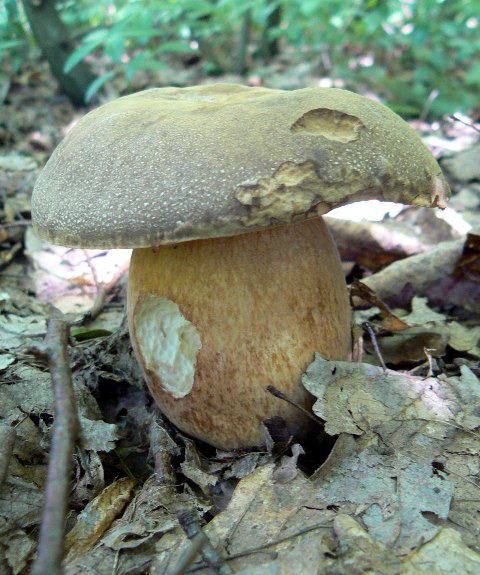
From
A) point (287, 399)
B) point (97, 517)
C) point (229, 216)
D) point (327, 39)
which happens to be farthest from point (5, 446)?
point (327, 39)

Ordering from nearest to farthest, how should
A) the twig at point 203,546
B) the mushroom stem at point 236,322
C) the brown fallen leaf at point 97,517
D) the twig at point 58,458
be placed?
the twig at point 58,458
the twig at point 203,546
the brown fallen leaf at point 97,517
the mushroom stem at point 236,322

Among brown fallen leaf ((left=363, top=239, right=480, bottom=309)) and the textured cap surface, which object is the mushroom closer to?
the textured cap surface

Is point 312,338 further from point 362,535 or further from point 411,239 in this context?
point 411,239

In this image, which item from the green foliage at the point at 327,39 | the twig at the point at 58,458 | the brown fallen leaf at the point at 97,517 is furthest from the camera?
the green foliage at the point at 327,39

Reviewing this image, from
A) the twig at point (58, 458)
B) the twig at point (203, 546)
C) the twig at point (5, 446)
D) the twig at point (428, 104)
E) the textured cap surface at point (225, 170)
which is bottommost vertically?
the twig at point (428, 104)

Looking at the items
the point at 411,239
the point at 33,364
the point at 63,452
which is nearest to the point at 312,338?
the point at 63,452

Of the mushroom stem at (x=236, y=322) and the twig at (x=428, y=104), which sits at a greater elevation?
the mushroom stem at (x=236, y=322)

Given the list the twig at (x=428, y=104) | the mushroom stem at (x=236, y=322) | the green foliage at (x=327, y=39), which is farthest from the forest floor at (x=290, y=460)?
the twig at (x=428, y=104)

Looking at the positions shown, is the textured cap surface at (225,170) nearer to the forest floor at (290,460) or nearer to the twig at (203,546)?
the forest floor at (290,460)
